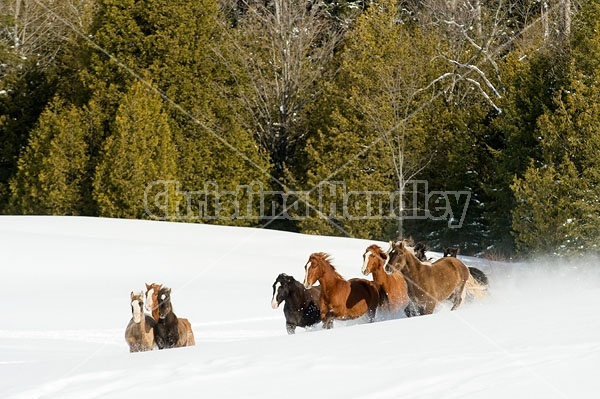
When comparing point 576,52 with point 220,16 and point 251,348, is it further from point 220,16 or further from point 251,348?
point 251,348

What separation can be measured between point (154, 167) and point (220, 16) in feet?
38.5

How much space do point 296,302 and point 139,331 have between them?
215cm

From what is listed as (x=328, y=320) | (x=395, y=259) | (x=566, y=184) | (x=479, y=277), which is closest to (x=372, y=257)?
(x=395, y=259)

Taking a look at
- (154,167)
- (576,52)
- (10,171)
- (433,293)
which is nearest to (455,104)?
(576,52)

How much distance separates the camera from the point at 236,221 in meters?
36.6

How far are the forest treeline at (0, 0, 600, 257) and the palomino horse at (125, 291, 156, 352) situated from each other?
2109 cm

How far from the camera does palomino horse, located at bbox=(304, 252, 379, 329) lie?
1142 cm

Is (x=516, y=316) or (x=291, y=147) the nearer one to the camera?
(x=516, y=316)

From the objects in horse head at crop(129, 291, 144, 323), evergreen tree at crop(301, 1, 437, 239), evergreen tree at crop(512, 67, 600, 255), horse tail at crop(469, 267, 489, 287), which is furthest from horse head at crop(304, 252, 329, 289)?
evergreen tree at crop(301, 1, 437, 239)

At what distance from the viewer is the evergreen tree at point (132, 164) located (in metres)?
33.1

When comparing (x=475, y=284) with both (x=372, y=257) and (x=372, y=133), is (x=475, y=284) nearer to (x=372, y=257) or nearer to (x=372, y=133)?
(x=372, y=257)

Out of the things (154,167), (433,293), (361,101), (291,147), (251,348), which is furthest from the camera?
(291,147)

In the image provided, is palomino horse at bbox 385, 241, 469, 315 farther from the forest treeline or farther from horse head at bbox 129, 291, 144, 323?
the forest treeline

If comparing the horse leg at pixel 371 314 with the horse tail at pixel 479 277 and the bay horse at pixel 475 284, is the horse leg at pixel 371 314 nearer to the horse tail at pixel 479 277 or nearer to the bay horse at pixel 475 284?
the bay horse at pixel 475 284
